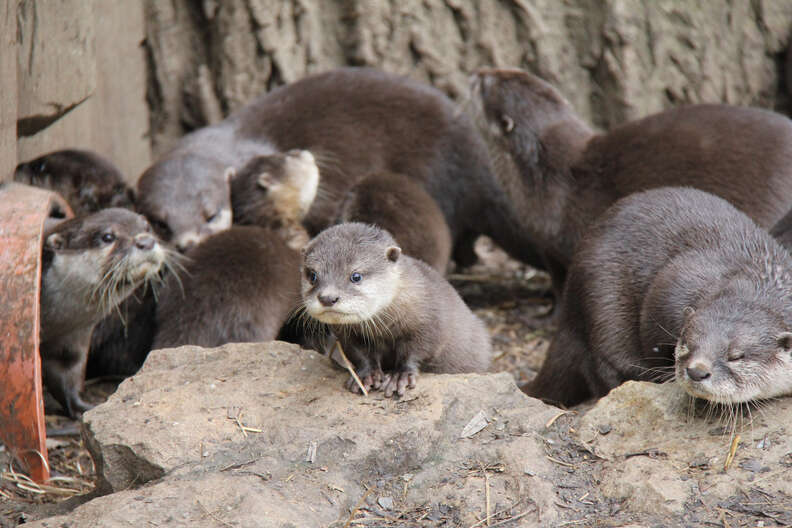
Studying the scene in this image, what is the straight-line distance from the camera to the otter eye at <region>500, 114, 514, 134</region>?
440 cm

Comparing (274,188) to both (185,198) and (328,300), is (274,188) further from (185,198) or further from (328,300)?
(328,300)

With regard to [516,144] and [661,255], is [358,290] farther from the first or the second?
[516,144]

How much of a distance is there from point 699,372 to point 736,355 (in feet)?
0.39

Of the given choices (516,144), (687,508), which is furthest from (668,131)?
(687,508)

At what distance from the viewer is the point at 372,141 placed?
472 centimetres

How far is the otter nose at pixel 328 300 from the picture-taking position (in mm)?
2664

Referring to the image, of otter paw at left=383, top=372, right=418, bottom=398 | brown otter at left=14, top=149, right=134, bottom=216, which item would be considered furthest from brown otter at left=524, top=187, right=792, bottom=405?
brown otter at left=14, top=149, right=134, bottom=216

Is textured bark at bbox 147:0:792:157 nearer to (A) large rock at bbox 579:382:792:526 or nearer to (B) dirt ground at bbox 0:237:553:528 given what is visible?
(B) dirt ground at bbox 0:237:553:528

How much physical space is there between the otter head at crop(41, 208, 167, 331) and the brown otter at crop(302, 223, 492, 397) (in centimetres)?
81

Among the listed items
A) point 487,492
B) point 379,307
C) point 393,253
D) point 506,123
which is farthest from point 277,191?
point 487,492

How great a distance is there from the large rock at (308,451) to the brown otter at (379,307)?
90 millimetres

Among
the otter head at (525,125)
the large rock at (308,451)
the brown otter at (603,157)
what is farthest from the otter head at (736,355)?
the otter head at (525,125)

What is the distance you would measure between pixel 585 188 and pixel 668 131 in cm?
42

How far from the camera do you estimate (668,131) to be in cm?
402
